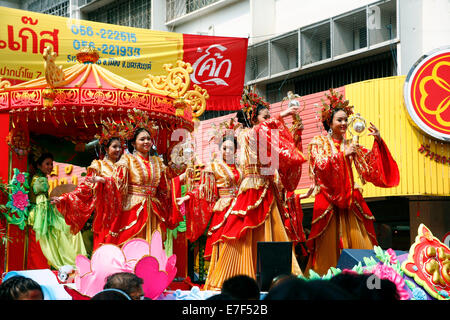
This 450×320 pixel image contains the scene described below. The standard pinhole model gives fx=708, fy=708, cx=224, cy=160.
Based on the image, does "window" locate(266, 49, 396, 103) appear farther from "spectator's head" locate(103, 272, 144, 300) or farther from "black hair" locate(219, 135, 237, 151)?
"spectator's head" locate(103, 272, 144, 300)

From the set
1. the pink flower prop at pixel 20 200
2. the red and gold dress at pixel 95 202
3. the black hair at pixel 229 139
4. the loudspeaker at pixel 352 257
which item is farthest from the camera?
the pink flower prop at pixel 20 200

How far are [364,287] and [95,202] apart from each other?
5.26 metres

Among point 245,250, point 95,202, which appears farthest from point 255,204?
point 95,202

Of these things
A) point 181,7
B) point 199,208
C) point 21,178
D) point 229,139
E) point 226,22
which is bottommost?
point 199,208

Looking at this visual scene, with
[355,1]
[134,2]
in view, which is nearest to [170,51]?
[355,1]

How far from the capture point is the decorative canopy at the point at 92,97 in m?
7.91

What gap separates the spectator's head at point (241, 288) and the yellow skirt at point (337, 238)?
4.14 m

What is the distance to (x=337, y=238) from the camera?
7438 mm

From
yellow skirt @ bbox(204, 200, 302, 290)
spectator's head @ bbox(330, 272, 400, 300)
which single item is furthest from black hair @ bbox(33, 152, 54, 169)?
spectator's head @ bbox(330, 272, 400, 300)

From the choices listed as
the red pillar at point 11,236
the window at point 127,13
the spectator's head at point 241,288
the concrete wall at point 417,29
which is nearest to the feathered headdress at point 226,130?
the red pillar at point 11,236

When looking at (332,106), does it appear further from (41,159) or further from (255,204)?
(41,159)

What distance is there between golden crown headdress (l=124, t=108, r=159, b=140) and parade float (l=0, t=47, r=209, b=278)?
69mm

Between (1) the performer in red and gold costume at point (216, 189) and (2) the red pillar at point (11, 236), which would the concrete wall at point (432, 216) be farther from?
(2) the red pillar at point (11, 236)

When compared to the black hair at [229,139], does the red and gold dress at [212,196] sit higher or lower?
lower
